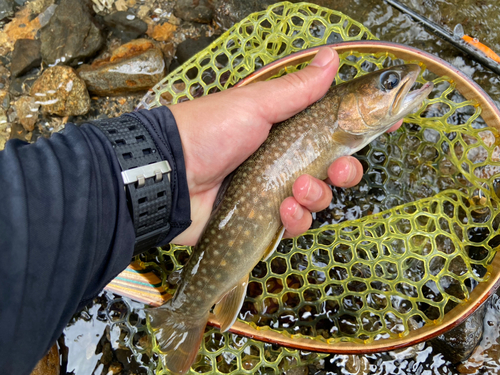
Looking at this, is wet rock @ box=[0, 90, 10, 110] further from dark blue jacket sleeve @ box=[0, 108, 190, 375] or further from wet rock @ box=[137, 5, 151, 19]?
dark blue jacket sleeve @ box=[0, 108, 190, 375]

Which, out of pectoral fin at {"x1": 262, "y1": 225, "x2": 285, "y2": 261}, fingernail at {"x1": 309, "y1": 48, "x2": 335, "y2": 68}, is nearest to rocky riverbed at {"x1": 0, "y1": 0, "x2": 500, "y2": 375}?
pectoral fin at {"x1": 262, "y1": 225, "x2": 285, "y2": 261}

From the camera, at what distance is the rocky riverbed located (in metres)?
2.43

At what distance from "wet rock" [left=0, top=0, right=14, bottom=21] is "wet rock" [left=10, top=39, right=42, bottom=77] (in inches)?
13.7

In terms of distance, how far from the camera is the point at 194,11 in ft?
10.0

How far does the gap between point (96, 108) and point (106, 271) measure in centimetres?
193

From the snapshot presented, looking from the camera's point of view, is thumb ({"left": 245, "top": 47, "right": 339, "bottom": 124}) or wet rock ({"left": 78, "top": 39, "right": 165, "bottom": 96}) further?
wet rock ({"left": 78, "top": 39, "right": 165, "bottom": 96})

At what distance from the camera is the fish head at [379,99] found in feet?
5.97

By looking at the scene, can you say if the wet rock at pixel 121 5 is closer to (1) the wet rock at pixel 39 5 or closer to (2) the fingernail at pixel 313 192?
(1) the wet rock at pixel 39 5

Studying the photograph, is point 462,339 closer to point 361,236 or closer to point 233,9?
point 361,236

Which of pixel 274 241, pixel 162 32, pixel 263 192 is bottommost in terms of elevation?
pixel 274 241

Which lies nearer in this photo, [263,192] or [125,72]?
[263,192]

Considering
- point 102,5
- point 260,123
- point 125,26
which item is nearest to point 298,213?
point 260,123

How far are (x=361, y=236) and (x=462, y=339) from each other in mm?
975

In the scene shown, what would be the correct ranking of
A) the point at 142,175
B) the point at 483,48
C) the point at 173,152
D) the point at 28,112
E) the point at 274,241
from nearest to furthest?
the point at 142,175 < the point at 173,152 < the point at 274,241 < the point at 483,48 < the point at 28,112
